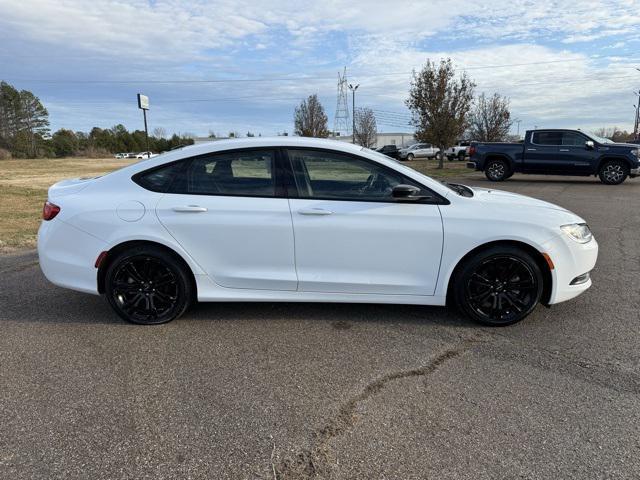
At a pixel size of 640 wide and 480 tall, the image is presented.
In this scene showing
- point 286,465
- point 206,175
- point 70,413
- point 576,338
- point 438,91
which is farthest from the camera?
point 438,91

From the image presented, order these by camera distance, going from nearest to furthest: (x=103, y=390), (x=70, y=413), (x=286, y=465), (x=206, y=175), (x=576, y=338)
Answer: (x=286, y=465), (x=70, y=413), (x=103, y=390), (x=576, y=338), (x=206, y=175)

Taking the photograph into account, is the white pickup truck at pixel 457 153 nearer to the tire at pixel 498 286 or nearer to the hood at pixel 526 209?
the hood at pixel 526 209

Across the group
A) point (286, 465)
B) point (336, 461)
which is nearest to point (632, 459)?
point (336, 461)

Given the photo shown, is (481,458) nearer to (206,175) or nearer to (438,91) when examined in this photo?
(206,175)

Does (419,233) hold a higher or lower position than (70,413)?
higher

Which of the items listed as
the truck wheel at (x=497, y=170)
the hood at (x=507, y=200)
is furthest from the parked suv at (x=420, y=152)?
the hood at (x=507, y=200)

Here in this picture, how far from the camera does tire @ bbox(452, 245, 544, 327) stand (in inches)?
152

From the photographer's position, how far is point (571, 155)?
16.1 metres

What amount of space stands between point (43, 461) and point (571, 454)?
2714 mm

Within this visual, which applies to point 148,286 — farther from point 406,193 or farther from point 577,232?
point 577,232

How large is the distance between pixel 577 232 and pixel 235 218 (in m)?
2.89

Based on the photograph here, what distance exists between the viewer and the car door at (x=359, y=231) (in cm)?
382

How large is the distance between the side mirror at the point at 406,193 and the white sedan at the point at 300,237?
0.4 inches

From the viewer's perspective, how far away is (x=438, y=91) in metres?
27.9
